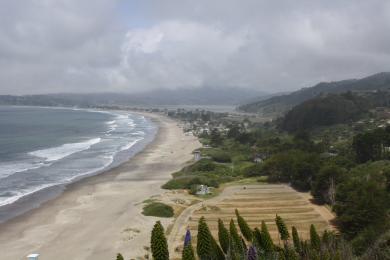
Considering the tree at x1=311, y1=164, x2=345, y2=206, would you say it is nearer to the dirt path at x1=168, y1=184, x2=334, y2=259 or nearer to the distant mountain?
the dirt path at x1=168, y1=184, x2=334, y2=259

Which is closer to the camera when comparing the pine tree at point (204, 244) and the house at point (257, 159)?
the pine tree at point (204, 244)

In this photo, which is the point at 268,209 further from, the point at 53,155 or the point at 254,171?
the point at 53,155

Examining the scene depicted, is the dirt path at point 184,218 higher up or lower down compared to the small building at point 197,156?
lower down

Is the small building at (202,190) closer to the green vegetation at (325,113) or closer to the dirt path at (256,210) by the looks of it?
the dirt path at (256,210)

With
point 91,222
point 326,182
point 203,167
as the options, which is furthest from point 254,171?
point 91,222

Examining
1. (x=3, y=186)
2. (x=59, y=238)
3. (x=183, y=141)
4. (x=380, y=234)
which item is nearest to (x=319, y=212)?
(x=380, y=234)

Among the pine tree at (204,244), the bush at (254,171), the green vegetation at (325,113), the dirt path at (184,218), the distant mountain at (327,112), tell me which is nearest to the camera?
the pine tree at (204,244)

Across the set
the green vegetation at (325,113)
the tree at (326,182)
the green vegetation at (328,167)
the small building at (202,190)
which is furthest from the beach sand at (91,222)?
the green vegetation at (325,113)
